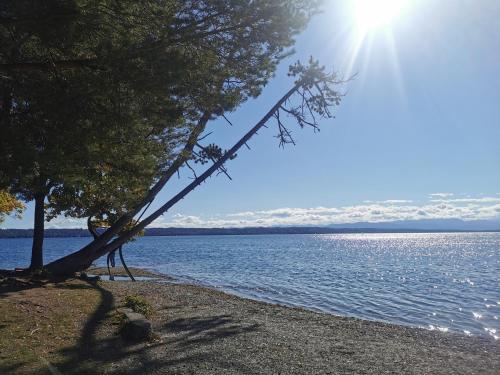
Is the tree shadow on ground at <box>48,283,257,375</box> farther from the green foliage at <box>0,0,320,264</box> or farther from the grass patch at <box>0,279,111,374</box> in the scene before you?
the green foliage at <box>0,0,320,264</box>

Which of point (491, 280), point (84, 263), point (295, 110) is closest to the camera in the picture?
point (295, 110)

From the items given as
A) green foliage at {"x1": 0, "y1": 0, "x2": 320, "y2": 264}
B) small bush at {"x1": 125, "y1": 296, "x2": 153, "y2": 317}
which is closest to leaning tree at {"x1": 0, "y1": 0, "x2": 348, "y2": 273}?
green foliage at {"x1": 0, "y1": 0, "x2": 320, "y2": 264}

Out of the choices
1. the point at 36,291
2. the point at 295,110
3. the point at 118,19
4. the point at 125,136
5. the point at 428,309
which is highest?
the point at 295,110

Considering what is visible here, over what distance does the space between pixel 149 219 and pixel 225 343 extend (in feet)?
43.3

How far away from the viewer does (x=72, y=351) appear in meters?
9.39

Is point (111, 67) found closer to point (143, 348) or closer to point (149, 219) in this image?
point (143, 348)

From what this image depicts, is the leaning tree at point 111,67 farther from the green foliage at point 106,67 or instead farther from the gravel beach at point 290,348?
the gravel beach at point 290,348

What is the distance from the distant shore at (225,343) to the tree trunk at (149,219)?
15.2 ft

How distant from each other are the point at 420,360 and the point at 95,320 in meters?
7.81

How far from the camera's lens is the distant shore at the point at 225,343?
8.81m

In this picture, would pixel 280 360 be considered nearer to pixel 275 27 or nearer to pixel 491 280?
pixel 275 27

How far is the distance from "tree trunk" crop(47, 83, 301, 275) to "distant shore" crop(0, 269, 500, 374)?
15.2 feet

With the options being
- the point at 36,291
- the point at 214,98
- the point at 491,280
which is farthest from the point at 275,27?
the point at 491,280

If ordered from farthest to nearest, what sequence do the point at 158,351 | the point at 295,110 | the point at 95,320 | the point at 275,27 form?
1. the point at 295,110
2. the point at 95,320
3. the point at 275,27
4. the point at 158,351
